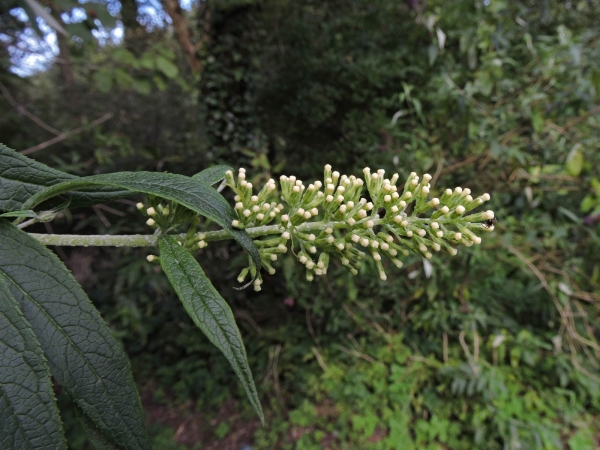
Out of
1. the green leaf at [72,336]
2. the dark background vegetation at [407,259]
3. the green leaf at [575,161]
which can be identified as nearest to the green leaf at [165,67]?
the dark background vegetation at [407,259]

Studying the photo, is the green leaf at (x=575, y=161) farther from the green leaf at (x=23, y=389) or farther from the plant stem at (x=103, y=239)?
the green leaf at (x=23, y=389)

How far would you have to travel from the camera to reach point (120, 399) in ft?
2.19

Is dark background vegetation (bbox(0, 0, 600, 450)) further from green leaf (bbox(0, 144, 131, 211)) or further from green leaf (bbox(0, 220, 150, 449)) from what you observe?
green leaf (bbox(0, 220, 150, 449))

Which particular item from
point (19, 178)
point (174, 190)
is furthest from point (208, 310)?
point (19, 178)

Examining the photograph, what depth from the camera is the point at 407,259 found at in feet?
9.14

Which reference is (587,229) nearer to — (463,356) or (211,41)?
(463,356)

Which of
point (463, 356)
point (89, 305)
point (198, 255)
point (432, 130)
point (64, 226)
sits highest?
point (89, 305)

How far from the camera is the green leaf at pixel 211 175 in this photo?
869 mm

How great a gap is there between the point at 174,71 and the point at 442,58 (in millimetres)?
2265

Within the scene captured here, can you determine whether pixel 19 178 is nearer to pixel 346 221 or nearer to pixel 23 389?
pixel 23 389

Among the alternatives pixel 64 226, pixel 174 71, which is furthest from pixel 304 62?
pixel 64 226

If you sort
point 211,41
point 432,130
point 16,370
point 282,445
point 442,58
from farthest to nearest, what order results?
point 211,41
point 282,445
point 432,130
point 442,58
point 16,370

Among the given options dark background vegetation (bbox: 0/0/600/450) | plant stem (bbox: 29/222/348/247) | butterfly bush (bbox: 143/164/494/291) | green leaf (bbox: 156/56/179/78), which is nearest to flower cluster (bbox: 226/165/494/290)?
butterfly bush (bbox: 143/164/494/291)

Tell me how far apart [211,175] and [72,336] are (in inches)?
17.1
